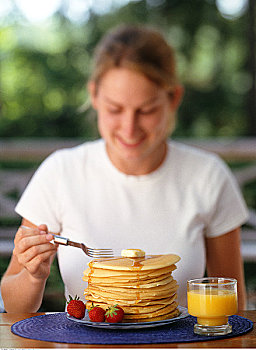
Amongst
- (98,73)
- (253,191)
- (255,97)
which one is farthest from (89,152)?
(255,97)

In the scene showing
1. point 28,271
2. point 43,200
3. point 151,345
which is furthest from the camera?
point 43,200

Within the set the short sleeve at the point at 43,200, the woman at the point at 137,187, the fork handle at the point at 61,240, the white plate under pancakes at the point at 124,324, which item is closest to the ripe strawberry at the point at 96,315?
the white plate under pancakes at the point at 124,324

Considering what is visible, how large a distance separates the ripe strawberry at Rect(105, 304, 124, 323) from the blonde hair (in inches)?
32.9

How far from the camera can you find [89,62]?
875 cm

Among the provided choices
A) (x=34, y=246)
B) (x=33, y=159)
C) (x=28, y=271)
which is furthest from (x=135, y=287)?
(x=33, y=159)

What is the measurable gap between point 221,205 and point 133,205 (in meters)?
0.29

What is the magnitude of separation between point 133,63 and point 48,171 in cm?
46

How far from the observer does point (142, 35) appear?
6.23 ft

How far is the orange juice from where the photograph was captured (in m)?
1.15

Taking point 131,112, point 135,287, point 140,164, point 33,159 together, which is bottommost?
point 135,287

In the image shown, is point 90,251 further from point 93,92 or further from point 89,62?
point 89,62

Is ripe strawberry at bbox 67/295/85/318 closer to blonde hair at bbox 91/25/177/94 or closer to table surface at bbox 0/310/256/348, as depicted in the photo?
table surface at bbox 0/310/256/348

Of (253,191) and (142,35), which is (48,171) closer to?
(142,35)

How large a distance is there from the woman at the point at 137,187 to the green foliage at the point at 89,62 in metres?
6.77
